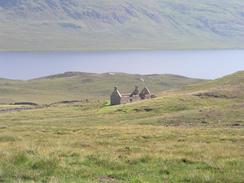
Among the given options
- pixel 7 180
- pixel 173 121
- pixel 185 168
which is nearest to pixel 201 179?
pixel 185 168

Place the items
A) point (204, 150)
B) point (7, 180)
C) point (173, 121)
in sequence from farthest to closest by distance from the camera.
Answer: point (173, 121), point (204, 150), point (7, 180)

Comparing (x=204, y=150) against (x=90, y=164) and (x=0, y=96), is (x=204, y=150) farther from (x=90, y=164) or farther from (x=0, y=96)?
(x=0, y=96)

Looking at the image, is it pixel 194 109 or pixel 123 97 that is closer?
pixel 194 109

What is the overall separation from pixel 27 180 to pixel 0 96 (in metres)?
178

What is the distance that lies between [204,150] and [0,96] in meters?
174

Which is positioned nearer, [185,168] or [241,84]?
[185,168]

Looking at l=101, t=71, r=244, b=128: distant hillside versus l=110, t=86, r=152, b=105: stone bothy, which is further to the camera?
l=110, t=86, r=152, b=105: stone bothy

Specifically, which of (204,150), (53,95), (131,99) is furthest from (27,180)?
(53,95)

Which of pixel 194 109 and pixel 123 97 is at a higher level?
pixel 123 97

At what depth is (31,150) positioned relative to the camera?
64.2ft

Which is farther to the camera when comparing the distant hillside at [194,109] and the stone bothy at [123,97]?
the stone bothy at [123,97]

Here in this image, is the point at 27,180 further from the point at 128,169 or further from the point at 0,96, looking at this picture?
the point at 0,96

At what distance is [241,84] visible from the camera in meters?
92.2

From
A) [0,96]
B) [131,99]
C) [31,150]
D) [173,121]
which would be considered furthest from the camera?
[0,96]
